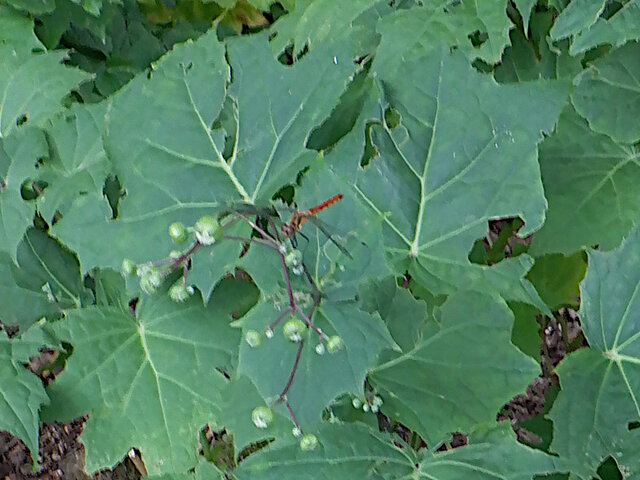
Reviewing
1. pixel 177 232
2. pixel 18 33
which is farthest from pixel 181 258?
pixel 18 33

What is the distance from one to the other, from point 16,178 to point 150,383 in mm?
562

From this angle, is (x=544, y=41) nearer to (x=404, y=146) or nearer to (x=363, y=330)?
(x=404, y=146)

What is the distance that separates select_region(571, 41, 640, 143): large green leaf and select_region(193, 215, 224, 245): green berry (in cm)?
81

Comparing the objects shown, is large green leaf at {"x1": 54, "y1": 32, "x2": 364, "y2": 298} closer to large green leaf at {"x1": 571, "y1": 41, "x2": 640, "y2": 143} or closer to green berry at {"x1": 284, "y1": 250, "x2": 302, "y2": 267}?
green berry at {"x1": 284, "y1": 250, "x2": 302, "y2": 267}

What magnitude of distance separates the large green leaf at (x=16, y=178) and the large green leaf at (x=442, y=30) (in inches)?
30.3

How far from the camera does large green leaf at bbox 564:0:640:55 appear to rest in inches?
43.3

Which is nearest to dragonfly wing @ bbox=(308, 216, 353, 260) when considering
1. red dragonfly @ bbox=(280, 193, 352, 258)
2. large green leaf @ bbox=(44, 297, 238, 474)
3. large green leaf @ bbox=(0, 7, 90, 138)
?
red dragonfly @ bbox=(280, 193, 352, 258)

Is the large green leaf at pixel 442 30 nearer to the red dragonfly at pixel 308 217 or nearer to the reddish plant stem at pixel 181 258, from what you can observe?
the red dragonfly at pixel 308 217

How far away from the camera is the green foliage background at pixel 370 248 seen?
981 millimetres

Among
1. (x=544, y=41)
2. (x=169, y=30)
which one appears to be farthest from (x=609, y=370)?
(x=169, y=30)

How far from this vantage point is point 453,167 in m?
1.12

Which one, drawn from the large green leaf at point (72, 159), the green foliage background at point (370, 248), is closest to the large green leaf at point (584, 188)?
the green foliage background at point (370, 248)

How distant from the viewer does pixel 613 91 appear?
1283 mm

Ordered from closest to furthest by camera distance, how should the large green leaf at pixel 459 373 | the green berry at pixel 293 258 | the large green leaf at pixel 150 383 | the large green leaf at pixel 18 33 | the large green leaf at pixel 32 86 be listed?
the green berry at pixel 293 258, the large green leaf at pixel 459 373, the large green leaf at pixel 150 383, the large green leaf at pixel 32 86, the large green leaf at pixel 18 33
